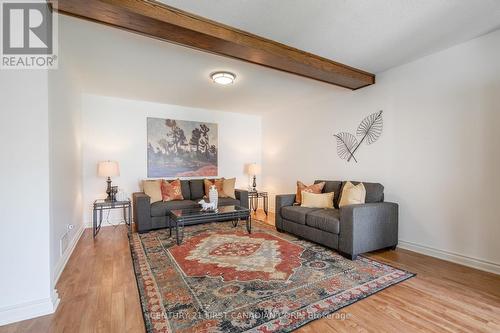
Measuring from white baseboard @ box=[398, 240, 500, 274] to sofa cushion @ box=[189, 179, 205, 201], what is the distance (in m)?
3.43

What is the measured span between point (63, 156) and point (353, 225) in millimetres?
3403

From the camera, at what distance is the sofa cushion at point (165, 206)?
4.04m

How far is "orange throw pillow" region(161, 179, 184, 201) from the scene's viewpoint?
173 inches

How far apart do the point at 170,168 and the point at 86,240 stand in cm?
193

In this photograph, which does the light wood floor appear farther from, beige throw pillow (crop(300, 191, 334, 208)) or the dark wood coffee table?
beige throw pillow (crop(300, 191, 334, 208))

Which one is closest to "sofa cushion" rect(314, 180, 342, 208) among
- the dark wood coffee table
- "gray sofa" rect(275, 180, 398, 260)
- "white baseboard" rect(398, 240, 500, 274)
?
"gray sofa" rect(275, 180, 398, 260)

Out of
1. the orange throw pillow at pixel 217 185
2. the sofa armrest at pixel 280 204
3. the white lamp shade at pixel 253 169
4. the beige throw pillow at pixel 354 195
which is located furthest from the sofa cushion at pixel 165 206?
the beige throw pillow at pixel 354 195

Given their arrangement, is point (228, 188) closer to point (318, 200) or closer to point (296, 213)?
point (296, 213)

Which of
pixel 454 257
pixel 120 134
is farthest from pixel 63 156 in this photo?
pixel 454 257

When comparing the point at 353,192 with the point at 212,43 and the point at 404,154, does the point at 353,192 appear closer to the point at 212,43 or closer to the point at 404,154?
the point at 404,154

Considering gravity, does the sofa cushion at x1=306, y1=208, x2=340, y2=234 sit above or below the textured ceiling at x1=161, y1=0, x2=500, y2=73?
below

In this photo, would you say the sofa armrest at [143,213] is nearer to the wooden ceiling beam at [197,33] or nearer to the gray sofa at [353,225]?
the gray sofa at [353,225]

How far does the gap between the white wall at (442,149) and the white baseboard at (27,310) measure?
3787mm

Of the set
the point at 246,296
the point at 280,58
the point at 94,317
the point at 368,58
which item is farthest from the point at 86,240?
the point at 368,58
